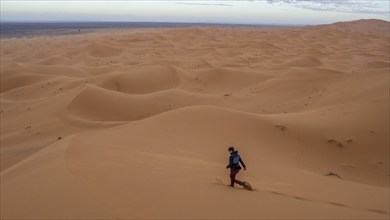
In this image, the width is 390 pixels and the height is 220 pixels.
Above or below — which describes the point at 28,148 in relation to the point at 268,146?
below

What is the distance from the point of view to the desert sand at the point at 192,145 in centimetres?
485

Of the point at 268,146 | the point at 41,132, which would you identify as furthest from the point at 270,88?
the point at 41,132

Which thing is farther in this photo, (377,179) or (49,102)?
(49,102)

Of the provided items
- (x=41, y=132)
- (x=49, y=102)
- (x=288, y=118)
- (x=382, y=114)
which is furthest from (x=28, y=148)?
(x=382, y=114)

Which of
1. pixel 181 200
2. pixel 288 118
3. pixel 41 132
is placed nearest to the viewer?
pixel 181 200

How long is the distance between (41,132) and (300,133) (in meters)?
7.59

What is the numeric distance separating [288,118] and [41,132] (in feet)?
24.2

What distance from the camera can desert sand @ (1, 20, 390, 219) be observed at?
485 centimetres

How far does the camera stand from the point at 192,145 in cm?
859

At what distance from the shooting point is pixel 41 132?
1155 cm

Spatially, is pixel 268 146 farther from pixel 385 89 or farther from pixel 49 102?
pixel 49 102

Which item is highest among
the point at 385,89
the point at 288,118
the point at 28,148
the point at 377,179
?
the point at 385,89

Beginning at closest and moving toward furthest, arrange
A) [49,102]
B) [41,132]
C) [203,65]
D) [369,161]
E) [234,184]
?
[234,184] → [369,161] → [41,132] → [49,102] → [203,65]

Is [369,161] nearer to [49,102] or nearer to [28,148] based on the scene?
[28,148]
